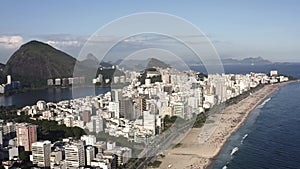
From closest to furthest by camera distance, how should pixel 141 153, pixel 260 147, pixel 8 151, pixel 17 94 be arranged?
pixel 141 153
pixel 8 151
pixel 260 147
pixel 17 94

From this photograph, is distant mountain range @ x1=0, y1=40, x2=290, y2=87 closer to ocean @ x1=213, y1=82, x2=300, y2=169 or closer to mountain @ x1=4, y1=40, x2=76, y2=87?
mountain @ x1=4, y1=40, x2=76, y2=87

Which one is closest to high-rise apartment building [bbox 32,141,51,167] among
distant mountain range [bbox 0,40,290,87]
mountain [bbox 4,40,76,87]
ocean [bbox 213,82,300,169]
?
ocean [bbox 213,82,300,169]

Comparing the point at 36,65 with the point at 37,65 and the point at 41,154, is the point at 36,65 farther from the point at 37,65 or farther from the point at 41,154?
the point at 41,154

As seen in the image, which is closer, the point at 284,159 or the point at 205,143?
the point at 284,159

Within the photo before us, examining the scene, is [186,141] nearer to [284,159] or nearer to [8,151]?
[284,159]

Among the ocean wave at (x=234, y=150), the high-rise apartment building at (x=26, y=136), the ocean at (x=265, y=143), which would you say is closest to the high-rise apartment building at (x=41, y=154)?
the high-rise apartment building at (x=26, y=136)

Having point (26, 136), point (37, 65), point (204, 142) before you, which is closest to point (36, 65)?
point (37, 65)

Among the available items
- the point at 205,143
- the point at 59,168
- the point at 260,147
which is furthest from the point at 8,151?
the point at 260,147
